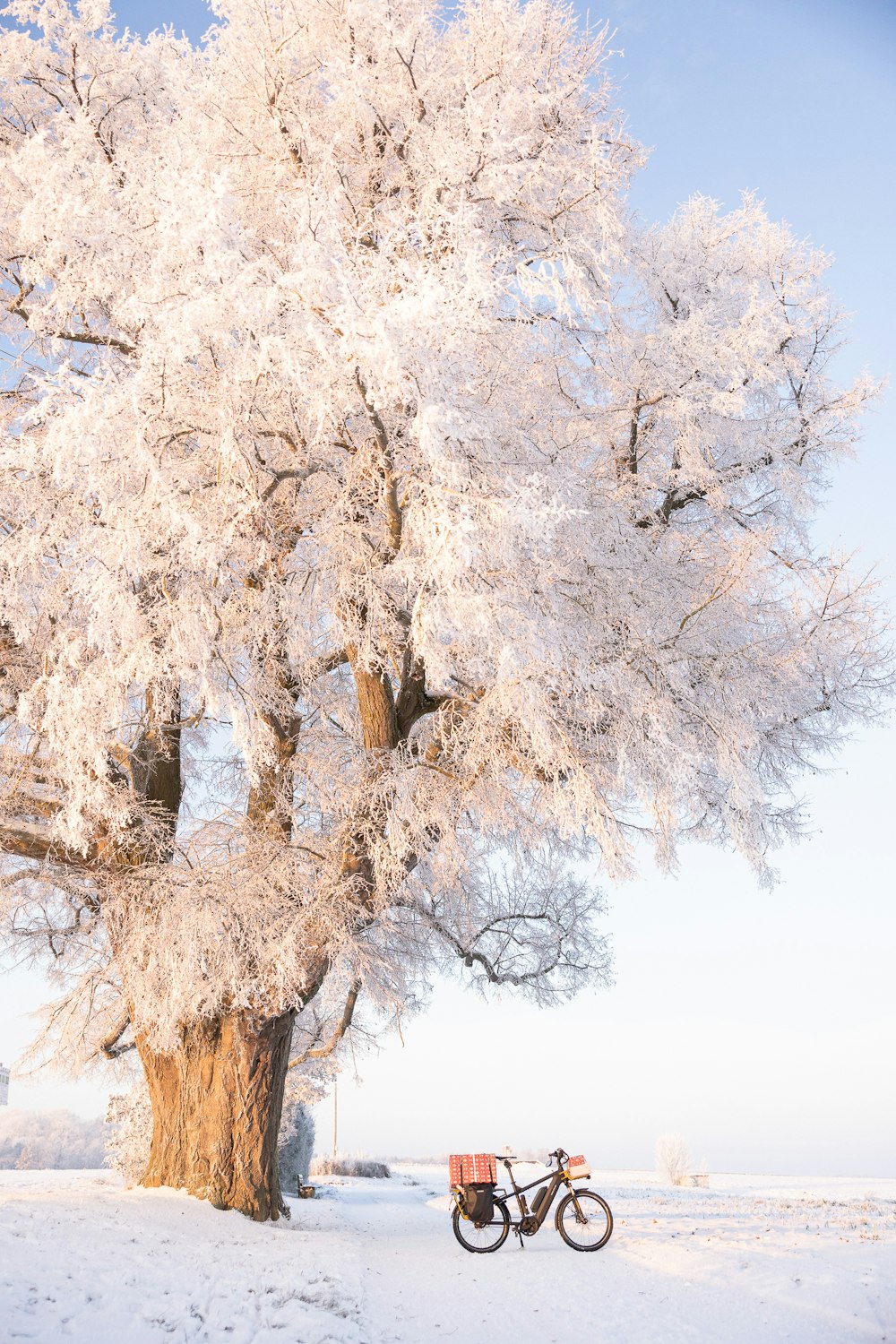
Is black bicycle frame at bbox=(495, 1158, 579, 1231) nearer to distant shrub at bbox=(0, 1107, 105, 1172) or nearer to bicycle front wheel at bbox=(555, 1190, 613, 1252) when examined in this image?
bicycle front wheel at bbox=(555, 1190, 613, 1252)

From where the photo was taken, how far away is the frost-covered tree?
22.4 ft

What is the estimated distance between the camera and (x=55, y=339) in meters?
9.18

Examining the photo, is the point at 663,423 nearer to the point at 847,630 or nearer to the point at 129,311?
the point at 847,630

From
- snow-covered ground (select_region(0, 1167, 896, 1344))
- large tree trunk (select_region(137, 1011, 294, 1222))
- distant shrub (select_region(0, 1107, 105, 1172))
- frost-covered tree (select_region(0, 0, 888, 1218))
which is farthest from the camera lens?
distant shrub (select_region(0, 1107, 105, 1172))

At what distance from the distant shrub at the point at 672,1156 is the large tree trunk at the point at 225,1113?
25328mm

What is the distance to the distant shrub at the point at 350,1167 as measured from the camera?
29.2 meters

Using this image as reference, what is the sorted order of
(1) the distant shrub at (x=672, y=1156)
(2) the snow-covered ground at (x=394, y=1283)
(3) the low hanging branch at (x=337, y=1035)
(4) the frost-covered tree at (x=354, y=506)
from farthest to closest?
1. (1) the distant shrub at (x=672, y=1156)
2. (3) the low hanging branch at (x=337, y=1035)
3. (4) the frost-covered tree at (x=354, y=506)
4. (2) the snow-covered ground at (x=394, y=1283)

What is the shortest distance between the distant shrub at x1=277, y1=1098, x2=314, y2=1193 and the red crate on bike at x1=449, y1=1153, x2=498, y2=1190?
11334mm

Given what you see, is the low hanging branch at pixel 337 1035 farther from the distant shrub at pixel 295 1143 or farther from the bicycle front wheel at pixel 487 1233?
the distant shrub at pixel 295 1143

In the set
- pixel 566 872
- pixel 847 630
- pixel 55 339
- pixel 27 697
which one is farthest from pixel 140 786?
pixel 847 630

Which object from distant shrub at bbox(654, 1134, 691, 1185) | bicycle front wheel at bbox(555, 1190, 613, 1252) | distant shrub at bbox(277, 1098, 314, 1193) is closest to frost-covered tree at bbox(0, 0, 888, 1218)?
bicycle front wheel at bbox(555, 1190, 613, 1252)

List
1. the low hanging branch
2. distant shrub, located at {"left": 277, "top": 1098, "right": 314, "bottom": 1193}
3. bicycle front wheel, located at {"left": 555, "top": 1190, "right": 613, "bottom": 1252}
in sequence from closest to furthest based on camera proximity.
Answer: bicycle front wheel, located at {"left": 555, "top": 1190, "right": 613, "bottom": 1252}
the low hanging branch
distant shrub, located at {"left": 277, "top": 1098, "right": 314, "bottom": 1193}

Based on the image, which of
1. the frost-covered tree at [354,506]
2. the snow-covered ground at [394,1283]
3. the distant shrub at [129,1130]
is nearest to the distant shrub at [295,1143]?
the distant shrub at [129,1130]

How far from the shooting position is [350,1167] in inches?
1185
